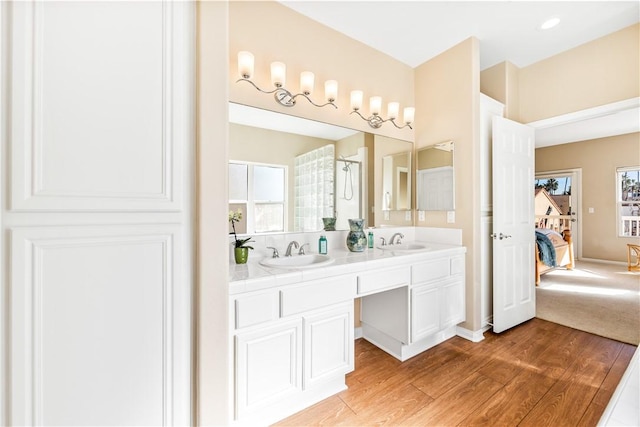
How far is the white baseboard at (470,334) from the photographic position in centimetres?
235

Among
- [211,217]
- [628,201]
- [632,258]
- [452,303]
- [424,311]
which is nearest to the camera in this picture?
[211,217]

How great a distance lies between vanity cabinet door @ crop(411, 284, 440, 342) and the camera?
201 centimetres

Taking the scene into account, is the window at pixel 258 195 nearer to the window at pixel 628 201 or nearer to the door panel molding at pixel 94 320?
the door panel molding at pixel 94 320

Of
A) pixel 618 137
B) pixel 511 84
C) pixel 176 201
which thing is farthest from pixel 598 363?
pixel 618 137

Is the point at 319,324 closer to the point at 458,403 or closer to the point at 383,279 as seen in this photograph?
the point at 383,279

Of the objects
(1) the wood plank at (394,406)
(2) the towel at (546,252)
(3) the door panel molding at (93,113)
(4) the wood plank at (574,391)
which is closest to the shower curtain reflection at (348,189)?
(1) the wood plank at (394,406)

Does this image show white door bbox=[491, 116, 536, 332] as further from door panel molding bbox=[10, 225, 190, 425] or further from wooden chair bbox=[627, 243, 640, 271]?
wooden chair bbox=[627, 243, 640, 271]

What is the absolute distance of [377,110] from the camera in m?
2.43

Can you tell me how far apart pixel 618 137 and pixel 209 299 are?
7.68m

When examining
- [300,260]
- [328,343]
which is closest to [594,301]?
[328,343]

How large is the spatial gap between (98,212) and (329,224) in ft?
5.21

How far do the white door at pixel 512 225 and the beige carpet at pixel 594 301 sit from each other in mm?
431

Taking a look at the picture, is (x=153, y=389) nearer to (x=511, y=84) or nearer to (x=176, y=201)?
(x=176, y=201)

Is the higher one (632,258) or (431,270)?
(431,270)
